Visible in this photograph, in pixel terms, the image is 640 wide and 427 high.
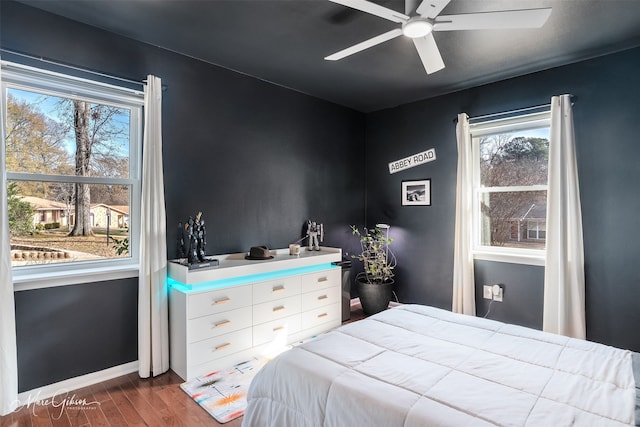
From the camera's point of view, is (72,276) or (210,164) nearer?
(72,276)

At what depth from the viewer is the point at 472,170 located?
3.64 m

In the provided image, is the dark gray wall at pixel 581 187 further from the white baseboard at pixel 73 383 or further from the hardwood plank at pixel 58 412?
the hardwood plank at pixel 58 412

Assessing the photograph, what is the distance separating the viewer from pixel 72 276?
2.33 meters

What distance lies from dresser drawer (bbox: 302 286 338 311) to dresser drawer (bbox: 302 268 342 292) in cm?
4

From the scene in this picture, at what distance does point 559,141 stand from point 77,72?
3882mm

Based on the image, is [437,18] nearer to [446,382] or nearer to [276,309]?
[446,382]

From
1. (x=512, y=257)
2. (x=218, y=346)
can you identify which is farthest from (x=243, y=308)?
(x=512, y=257)

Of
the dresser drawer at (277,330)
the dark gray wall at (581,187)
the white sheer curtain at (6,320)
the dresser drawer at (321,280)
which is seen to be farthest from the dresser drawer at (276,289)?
the dark gray wall at (581,187)

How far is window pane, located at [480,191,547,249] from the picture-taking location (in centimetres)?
329

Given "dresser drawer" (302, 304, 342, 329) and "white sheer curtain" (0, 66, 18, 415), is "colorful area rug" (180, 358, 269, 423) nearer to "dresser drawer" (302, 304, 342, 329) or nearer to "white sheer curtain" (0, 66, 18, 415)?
"dresser drawer" (302, 304, 342, 329)

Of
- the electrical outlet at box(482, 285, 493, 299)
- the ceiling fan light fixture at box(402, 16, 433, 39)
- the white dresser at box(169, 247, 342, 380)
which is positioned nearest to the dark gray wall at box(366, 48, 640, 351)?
the electrical outlet at box(482, 285, 493, 299)

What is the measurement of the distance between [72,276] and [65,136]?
1.03 metres

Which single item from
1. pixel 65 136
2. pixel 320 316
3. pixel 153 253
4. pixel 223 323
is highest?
pixel 65 136

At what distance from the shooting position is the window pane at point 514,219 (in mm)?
3285
